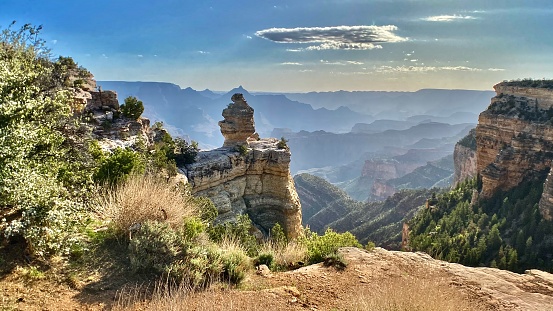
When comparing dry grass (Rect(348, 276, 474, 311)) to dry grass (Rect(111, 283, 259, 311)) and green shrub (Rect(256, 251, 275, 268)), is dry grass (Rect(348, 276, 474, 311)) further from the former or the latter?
green shrub (Rect(256, 251, 275, 268))

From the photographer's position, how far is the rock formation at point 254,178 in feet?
80.0

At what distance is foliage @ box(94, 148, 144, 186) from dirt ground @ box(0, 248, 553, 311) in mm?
3625

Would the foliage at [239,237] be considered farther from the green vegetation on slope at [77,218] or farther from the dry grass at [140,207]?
the dry grass at [140,207]

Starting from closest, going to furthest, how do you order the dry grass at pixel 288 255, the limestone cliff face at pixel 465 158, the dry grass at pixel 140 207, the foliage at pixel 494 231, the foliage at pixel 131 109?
the dry grass at pixel 140 207 → the dry grass at pixel 288 255 → the foliage at pixel 131 109 → the foliage at pixel 494 231 → the limestone cliff face at pixel 465 158

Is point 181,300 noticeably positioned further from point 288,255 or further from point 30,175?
point 288,255

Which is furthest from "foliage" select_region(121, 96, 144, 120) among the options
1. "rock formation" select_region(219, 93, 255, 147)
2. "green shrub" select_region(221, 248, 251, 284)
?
"green shrub" select_region(221, 248, 251, 284)

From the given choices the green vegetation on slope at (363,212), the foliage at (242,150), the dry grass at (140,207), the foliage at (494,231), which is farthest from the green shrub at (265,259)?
the green vegetation on slope at (363,212)

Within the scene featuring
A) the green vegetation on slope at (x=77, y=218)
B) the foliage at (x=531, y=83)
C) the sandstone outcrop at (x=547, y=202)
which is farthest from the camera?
the foliage at (x=531, y=83)

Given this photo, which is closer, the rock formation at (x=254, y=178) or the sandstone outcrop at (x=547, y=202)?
the rock formation at (x=254, y=178)

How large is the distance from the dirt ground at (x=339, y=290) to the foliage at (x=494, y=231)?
46.5ft

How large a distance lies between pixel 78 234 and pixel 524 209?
39.5 m

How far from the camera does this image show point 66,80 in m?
16.0

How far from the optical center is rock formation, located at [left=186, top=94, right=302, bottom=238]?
80.0 ft

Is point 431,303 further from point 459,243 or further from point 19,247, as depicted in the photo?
point 459,243
